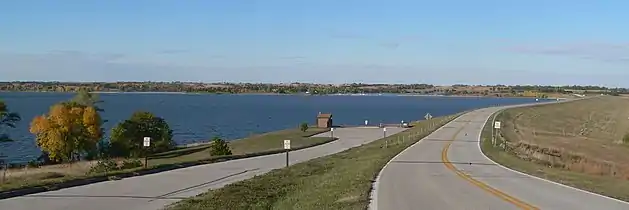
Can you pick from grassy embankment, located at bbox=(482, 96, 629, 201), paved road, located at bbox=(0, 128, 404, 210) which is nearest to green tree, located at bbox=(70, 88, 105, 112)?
grassy embankment, located at bbox=(482, 96, 629, 201)

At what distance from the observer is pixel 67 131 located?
65938mm

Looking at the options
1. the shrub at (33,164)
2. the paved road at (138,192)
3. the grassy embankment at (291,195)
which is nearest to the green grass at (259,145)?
the shrub at (33,164)

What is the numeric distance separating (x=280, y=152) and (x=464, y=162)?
2123cm

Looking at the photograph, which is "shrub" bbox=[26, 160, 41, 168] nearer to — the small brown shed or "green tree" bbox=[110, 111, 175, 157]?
"green tree" bbox=[110, 111, 175, 157]

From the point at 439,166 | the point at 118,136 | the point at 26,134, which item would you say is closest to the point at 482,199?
the point at 439,166

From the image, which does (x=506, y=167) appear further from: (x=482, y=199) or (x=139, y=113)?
(x=139, y=113)

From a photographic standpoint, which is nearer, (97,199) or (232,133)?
(97,199)

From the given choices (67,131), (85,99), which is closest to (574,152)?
(67,131)

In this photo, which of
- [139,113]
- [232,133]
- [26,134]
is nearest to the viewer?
[139,113]

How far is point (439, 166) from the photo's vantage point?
101 ft

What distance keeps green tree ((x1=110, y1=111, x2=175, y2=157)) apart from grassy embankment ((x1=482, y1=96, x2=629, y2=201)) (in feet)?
92.1

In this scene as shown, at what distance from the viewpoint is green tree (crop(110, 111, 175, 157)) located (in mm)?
66250

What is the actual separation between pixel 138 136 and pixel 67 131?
237 inches

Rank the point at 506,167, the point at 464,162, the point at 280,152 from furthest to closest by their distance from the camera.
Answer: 1. the point at 280,152
2. the point at 464,162
3. the point at 506,167
